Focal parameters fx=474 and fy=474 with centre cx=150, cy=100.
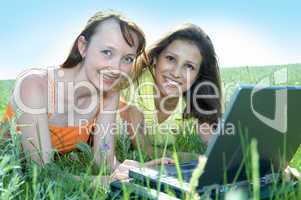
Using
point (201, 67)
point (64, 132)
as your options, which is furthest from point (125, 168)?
point (201, 67)

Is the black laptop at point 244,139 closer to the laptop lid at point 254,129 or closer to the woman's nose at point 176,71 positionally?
the laptop lid at point 254,129

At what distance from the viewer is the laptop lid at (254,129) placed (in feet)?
5.16

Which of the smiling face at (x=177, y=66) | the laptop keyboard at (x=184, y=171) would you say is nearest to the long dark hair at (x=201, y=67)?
the smiling face at (x=177, y=66)

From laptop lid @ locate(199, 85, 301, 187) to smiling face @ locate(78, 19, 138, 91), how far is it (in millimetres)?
1298

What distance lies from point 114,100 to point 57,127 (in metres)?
0.45

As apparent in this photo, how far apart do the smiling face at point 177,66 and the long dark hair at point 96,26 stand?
14.2 inches

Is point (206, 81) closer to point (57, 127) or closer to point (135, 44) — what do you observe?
point (135, 44)

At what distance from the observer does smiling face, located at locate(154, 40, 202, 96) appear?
3590mm

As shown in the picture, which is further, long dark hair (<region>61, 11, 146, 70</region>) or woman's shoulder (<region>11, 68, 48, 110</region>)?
long dark hair (<region>61, 11, 146, 70</region>)

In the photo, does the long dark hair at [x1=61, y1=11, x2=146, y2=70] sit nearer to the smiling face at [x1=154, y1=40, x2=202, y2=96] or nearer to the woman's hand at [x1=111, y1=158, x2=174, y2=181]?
the smiling face at [x1=154, y1=40, x2=202, y2=96]

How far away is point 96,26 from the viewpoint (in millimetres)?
3154

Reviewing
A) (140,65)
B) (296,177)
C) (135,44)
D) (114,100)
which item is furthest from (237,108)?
(140,65)

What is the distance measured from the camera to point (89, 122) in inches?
137

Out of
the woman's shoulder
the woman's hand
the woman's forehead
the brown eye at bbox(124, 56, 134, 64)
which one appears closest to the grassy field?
the woman's hand
